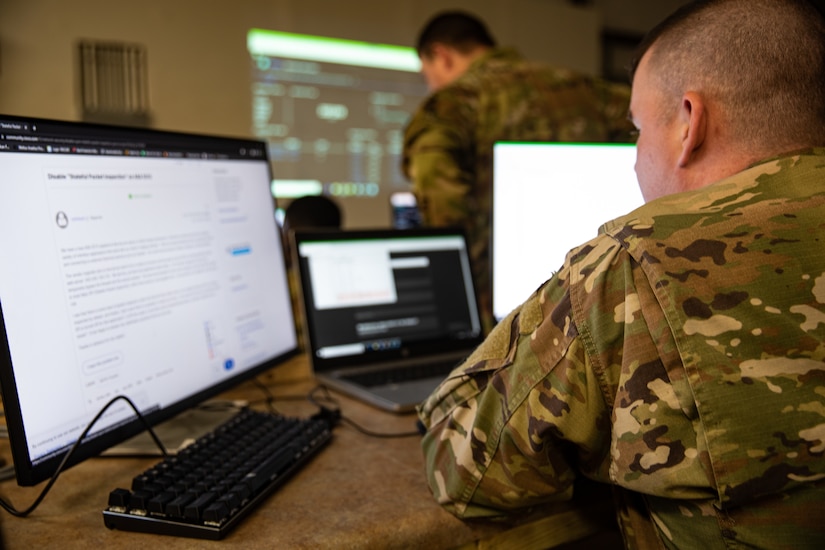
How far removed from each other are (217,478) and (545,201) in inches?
30.6

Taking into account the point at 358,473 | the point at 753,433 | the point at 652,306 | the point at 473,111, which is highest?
the point at 473,111

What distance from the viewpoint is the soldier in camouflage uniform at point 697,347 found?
554 millimetres

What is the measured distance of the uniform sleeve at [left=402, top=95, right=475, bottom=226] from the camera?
1809 mm

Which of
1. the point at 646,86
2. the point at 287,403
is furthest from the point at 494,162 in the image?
the point at 287,403

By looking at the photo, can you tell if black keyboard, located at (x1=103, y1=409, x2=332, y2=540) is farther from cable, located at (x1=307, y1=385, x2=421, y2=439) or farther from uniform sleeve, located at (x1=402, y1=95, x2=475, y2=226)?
uniform sleeve, located at (x1=402, y1=95, x2=475, y2=226)

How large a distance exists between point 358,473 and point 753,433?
442mm

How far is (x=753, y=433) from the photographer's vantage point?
0.55 m

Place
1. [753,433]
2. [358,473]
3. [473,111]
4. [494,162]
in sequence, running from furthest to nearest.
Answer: [473,111], [494,162], [358,473], [753,433]

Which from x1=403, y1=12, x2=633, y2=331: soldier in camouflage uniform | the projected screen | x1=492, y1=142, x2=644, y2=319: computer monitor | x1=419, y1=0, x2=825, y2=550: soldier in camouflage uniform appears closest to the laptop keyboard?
x1=492, y1=142, x2=644, y2=319: computer monitor

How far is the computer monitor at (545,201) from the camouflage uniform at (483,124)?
544 millimetres

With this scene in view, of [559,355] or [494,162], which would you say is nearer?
[559,355]

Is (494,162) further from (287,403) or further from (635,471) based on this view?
(635,471)

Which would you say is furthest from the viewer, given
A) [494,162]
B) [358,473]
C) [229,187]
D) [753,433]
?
[494,162]

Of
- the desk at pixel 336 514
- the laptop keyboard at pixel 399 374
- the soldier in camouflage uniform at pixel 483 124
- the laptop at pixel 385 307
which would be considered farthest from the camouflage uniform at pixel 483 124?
the desk at pixel 336 514
